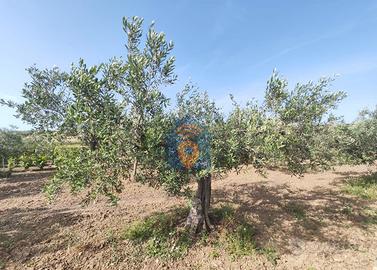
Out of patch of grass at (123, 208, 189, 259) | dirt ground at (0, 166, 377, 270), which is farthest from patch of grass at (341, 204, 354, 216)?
patch of grass at (123, 208, 189, 259)

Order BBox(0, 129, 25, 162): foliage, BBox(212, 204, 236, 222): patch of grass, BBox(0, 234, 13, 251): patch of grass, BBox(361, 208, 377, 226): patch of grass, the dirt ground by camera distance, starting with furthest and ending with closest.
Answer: BBox(0, 129, 25, 162): foliage < BBox(361, 208, 377, 226): patch of grass < BBox(212, 204, 236, 222): patch of grass < BBox(0, 234, 13, 251): patch of grass < the dirt ground

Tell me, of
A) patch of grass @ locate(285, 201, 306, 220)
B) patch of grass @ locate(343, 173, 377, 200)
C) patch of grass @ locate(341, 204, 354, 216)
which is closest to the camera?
patch of grass @ locate(285, 201, 306, 220)

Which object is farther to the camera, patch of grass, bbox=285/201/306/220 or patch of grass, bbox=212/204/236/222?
patch of grass, bbox=285/201/306/220

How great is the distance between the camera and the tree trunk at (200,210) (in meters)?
10.0

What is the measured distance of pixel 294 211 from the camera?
40.6ft

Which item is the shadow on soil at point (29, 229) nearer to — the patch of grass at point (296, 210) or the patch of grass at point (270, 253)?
the patch of grass at point (270, 253)

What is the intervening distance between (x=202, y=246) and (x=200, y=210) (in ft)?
4.60

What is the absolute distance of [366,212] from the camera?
1231 cm

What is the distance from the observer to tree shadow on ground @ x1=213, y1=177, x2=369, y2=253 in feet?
33.2

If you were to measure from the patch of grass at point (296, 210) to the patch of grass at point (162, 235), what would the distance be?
5529 mm

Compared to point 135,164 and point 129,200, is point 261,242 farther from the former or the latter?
point 129,200

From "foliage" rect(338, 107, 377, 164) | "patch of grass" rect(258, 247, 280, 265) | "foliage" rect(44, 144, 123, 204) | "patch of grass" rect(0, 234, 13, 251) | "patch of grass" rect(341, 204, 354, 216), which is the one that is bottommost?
"patch of grass" rect(258, 247, 280, 265)

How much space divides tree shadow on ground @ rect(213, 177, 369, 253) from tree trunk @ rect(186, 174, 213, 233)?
242cm

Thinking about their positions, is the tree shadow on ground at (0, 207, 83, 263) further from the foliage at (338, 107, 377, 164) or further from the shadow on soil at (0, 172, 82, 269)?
the foliage at (338, 107, 377, 164)
